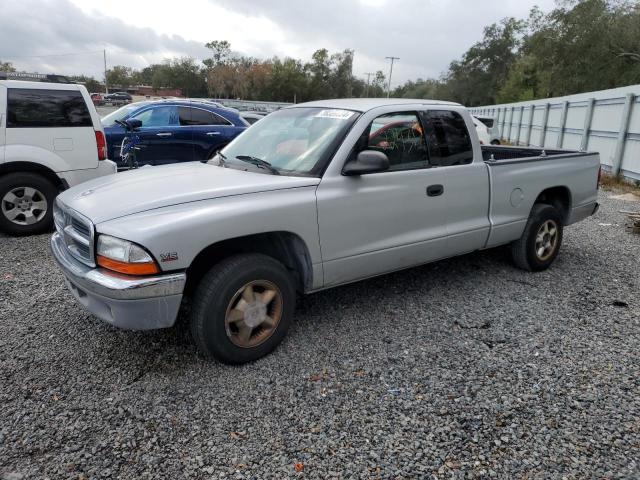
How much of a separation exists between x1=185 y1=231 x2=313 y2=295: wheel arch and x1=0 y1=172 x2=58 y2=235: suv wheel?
158 inches

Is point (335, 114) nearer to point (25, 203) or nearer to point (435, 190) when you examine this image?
point (435, 190)

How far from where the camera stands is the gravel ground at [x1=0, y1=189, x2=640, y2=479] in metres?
2.42

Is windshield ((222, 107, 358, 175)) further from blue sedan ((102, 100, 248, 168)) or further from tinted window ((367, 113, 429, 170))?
blue sedan ((102, 100, 248, 168))

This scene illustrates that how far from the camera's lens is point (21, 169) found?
6.09 meters

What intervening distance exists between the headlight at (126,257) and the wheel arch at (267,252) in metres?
0.41

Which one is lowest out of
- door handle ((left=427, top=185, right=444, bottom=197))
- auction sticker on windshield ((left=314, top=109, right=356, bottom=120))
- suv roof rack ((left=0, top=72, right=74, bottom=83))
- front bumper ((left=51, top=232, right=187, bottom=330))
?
front bumper ((left=51, top=232, right=187, bottom=330))

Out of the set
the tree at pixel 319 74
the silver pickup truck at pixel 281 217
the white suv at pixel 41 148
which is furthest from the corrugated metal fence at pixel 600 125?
the tree at pixel 319 74

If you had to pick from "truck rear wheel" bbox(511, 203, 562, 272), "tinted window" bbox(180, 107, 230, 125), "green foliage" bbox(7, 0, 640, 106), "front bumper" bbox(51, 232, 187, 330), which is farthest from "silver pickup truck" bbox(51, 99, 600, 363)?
"green foliage" bbox(7, 0, 640, 106)

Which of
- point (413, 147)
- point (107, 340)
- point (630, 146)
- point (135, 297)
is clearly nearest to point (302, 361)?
point (135, 297)

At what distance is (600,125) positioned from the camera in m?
13.1

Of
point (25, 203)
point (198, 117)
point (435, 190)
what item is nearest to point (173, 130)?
point (198, 117)

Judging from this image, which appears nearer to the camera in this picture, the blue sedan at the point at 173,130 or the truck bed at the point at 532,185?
the truck bed at the point at 532,185

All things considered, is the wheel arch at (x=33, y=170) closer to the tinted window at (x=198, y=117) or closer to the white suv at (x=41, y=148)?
the white suv at (x=41, y=148)

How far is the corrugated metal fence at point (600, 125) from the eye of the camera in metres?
11.5
